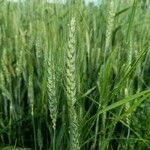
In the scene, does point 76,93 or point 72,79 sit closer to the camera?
point 72,79

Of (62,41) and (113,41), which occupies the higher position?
(62,41)

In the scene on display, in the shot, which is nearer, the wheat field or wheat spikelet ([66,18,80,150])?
wheat spikelet ([66,18,80,150])

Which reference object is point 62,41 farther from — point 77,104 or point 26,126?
point 26,126

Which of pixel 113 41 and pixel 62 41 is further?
pixel 113 41

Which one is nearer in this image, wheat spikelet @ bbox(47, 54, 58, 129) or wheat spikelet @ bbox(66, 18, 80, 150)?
wheat spikelet @ bbox(66, 18, 80, 150)

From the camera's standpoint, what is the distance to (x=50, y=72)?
0.65 meters

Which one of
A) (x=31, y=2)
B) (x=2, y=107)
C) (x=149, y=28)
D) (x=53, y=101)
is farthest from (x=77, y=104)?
(x=31, y=2)

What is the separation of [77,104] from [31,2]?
5.33 feet

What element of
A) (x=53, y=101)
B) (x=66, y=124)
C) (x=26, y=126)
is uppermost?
(x=53, y=101)

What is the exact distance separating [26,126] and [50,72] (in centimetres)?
53

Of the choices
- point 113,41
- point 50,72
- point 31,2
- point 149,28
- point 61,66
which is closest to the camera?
point 50,72

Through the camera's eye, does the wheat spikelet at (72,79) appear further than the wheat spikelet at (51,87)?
No

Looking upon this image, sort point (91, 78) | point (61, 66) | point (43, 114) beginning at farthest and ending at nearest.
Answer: point (91, 78)
point (43, 114)
point (61, 66)

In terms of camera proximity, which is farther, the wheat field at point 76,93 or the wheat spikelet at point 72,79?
the wheat field at point 76,93
